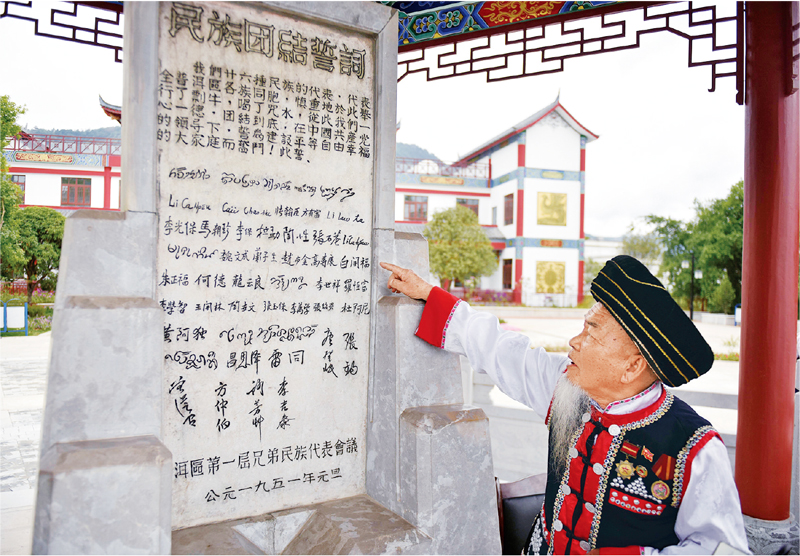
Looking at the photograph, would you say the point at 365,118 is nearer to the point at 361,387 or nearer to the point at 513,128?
the point at 361,387

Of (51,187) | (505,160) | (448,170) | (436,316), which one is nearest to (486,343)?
(436,316)

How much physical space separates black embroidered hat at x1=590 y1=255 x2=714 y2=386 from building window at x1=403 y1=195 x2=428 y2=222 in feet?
69.0

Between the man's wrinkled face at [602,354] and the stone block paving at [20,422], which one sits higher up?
the man's wrinkled face at [602,354]

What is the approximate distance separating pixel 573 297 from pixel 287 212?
20.4 m

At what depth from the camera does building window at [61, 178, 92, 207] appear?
1308 centimetres

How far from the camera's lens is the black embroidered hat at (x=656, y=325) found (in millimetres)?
1166

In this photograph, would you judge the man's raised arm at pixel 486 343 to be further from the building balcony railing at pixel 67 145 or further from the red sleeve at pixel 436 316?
the building balcony railing at pixel 67 145

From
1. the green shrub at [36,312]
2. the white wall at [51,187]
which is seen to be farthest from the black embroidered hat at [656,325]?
the green shrub at [36,312]

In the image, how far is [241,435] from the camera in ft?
6.47

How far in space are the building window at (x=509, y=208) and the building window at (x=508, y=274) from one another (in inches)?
65.8

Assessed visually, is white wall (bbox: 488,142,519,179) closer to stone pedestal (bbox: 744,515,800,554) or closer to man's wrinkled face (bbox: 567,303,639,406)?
stone pedestal (bbox: 744,515,800,554)

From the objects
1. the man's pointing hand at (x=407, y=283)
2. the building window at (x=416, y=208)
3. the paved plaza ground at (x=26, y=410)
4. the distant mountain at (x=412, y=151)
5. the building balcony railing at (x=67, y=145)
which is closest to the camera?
the man's pointing hand at (x=407, y=283)

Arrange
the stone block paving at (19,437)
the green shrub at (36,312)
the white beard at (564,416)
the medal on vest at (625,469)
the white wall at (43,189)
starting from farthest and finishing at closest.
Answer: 1. the white wall at (43,189)
2. the green shrub at (36,312)
3. the stone block paving at (19,437)
4. the white beard at (564,416)
5. the medal on vest at (625,469)

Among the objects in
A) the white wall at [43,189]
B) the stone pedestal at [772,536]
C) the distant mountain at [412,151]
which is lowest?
the stone pedestal at [772,536]
